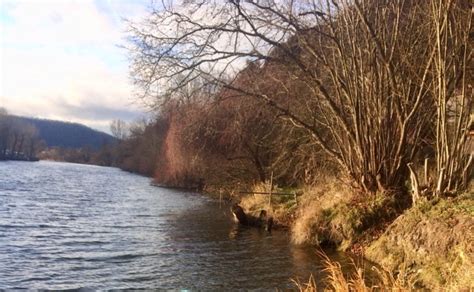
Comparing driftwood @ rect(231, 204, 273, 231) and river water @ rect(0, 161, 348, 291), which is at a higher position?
driftwood @ rect(231, 204, 273, 231)

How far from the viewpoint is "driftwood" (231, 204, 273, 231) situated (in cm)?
2023

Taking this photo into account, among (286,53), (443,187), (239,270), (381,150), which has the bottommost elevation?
(239,270)

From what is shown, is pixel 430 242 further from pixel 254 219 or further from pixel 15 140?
pixel 15 140

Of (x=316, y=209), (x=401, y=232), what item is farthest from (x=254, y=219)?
(x=401, y=232)

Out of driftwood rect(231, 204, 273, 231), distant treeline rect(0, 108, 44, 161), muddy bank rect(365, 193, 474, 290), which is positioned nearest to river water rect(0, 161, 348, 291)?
driftwood rect(231, 204, 273, 231)

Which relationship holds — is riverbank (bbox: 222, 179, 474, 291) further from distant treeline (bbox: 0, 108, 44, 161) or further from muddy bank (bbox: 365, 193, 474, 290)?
distant treeline (bbox: 0, 108, 44, 161)

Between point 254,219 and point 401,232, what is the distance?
375 inches

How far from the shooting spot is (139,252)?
14.8 meters

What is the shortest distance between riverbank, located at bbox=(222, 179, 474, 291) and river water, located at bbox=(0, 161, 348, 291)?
1041 millimetres

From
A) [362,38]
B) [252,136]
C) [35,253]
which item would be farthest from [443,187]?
[252,136]

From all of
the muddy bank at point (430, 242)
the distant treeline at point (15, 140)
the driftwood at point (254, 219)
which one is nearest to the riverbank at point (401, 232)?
the muddy bank at point (430, 242)

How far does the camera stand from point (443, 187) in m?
12.8

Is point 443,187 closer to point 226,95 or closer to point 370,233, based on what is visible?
point 370,233

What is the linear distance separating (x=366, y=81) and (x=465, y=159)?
4.22 metres
